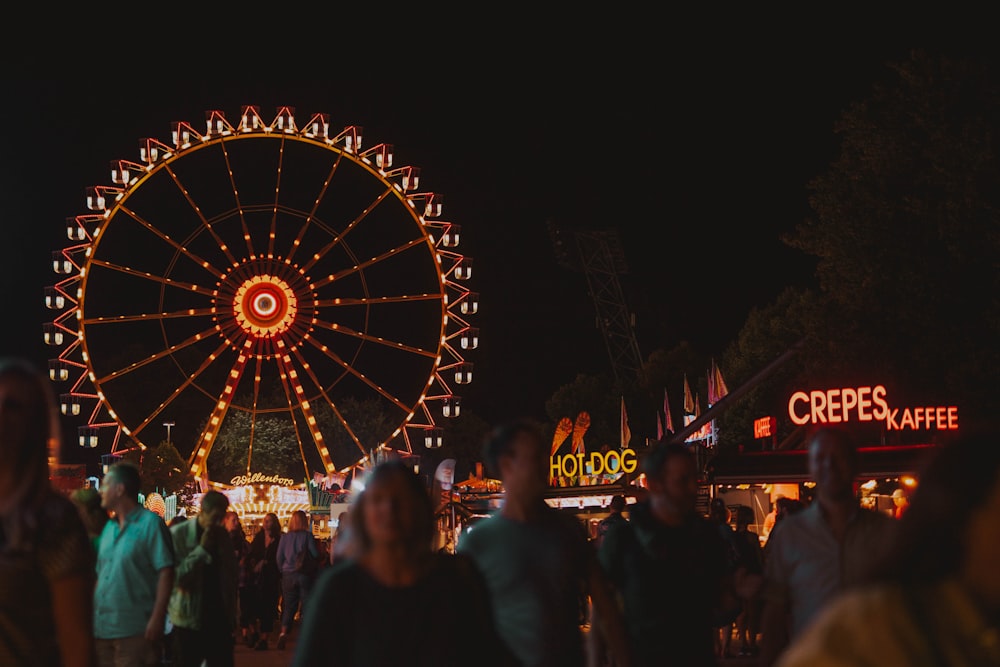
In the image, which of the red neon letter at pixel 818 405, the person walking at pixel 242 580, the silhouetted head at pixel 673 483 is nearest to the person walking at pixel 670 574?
the silhouetted head at pixel 673 483

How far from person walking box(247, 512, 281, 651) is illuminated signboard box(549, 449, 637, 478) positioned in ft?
68.9

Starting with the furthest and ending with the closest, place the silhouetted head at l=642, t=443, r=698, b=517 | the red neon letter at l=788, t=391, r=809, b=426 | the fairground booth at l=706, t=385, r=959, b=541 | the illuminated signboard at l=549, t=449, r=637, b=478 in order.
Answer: the illuminated signboard at l=549, t=449, r=637, b=478 < the red neon letter at l=788, t=391, r=809, b=426 < the fairground booth at l=706, t=385, r=959, b=541 < the silhouetted head at l=642, t=443, r=698, b=517

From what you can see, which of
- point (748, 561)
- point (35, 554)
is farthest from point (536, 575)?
point (748, 561)

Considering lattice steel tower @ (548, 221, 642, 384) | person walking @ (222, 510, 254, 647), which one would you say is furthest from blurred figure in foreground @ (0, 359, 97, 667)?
lattice steel tower @ (548, 221, 642, 384)

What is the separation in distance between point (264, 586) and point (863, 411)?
14.6 meters

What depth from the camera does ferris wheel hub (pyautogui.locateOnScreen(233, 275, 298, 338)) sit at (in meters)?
30.7

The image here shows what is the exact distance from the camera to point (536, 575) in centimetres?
513

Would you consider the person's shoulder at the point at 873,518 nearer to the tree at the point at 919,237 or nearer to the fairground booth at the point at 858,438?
the fairground booth at the point at 858,438

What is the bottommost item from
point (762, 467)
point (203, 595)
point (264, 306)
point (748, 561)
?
point (748, 561)

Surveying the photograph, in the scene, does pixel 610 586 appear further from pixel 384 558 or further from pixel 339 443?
pixel 339 443

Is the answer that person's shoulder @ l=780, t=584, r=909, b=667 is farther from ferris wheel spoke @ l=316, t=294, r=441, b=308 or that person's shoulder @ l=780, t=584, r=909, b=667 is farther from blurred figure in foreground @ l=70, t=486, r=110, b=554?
ferris wheel spoke @ l=316, t=294, r=441, b=308

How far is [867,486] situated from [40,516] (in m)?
33.9

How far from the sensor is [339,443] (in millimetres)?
86812

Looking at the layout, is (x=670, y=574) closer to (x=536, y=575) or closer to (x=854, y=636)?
(x=536, y=575)
